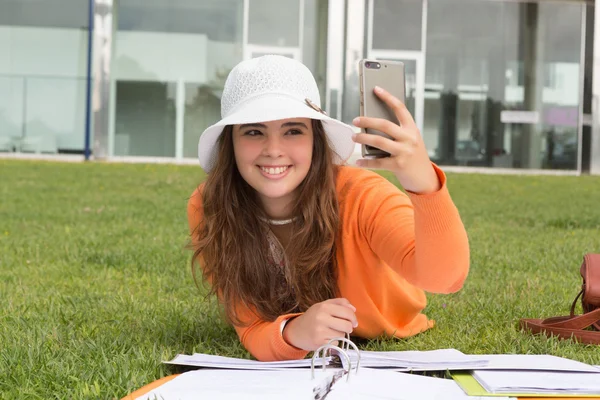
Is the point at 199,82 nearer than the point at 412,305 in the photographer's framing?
No

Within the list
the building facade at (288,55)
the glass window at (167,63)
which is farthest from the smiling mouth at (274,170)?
the glass window at (167,63)

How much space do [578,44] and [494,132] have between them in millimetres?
2641

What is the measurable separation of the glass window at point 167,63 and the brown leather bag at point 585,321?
13953 millimetres

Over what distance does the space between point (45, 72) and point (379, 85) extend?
15.6 metres

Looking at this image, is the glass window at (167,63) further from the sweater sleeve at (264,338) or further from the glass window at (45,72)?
the sweater sleeve at (264,338)

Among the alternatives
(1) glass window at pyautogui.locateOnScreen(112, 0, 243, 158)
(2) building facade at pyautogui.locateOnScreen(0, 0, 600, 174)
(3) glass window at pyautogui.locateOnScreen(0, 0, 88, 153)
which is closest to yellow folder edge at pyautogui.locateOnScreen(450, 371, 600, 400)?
(2) building facade at pyautogui.locateOnScreen(0, 0, 600, 174)

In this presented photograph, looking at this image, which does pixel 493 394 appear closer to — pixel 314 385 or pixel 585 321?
pixel 314 385

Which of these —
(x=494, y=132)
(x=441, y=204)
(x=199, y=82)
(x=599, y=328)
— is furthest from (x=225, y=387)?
(x=494, y=132)

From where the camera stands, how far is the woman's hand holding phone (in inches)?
71.2

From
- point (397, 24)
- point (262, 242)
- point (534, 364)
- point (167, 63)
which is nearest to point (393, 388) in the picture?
point (534, 364)

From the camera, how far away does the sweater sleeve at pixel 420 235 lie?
1962 millimetres

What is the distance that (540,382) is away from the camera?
1872 mm

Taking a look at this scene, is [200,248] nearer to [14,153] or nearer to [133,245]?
[133,245]

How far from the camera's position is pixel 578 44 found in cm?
1748
